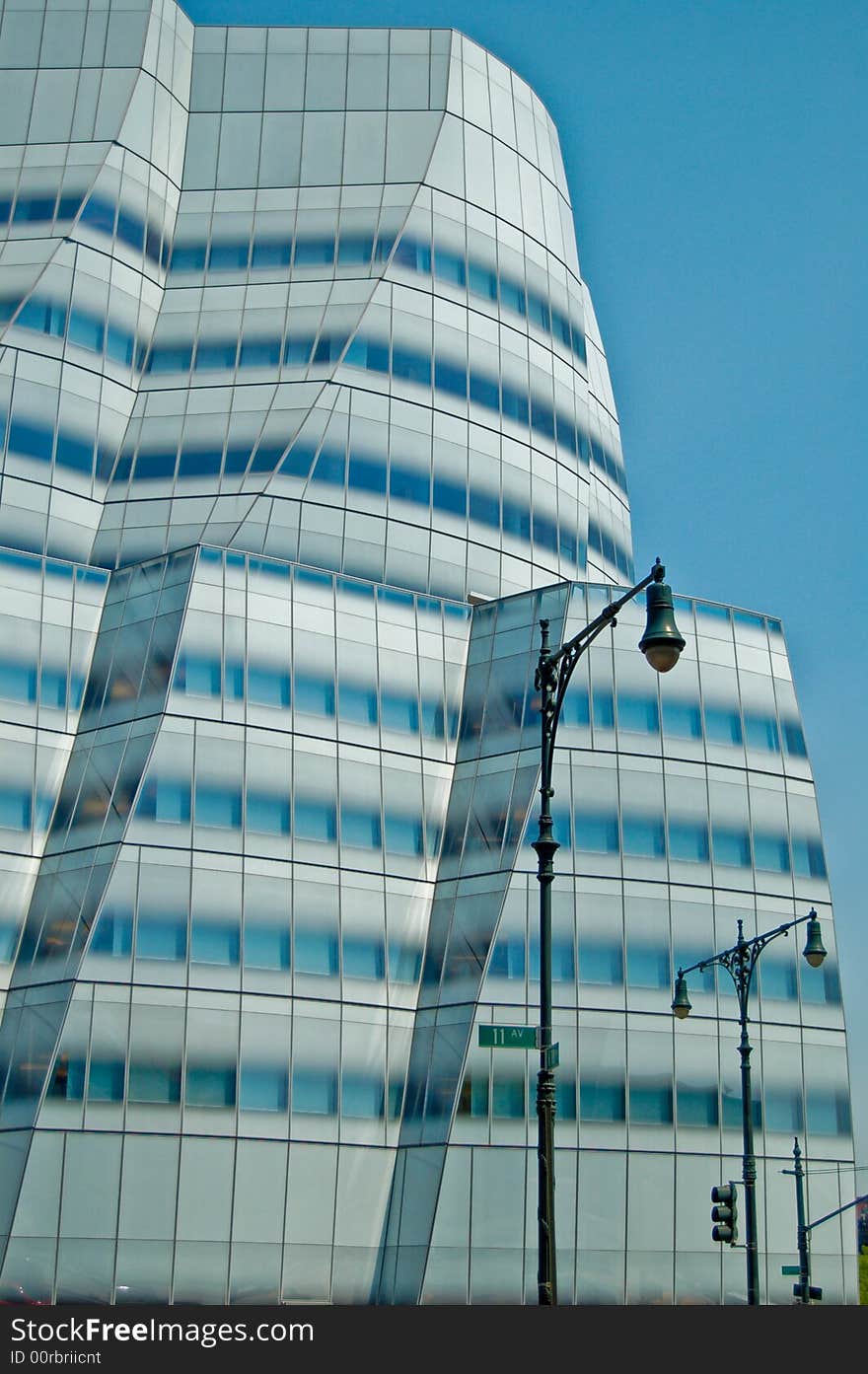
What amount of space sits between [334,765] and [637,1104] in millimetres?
13974

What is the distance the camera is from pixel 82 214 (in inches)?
2329

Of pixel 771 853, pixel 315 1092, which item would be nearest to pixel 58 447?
pixel 315 1092

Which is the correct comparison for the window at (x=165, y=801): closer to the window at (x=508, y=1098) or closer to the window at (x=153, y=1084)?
the window at (x=153, y=1084)

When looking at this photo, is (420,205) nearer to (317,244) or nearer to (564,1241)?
(317,244)

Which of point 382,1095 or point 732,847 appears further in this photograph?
point 732,847

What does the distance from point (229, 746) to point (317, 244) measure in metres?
22.8

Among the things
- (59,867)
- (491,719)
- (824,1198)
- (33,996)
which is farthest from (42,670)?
(824,1198)

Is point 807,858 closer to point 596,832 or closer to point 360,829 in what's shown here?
point 596,832

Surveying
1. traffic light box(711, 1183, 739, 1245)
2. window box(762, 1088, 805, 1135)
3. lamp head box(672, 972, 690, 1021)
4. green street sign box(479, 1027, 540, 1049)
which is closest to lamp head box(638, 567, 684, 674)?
green street sign box(479, 1027, 540, 1049)

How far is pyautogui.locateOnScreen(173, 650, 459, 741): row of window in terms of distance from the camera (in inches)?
1939

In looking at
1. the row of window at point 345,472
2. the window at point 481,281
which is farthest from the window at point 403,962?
the window at point 481,281

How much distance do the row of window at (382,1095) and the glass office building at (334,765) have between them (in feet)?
0.39

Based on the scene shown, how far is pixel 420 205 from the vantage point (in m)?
61.8

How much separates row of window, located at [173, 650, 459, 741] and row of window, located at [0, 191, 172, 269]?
767 inches
